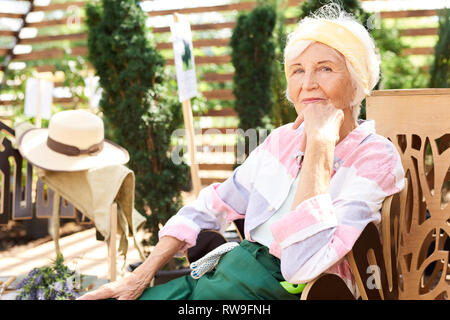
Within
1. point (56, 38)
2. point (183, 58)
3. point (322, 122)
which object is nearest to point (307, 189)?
point (322, 122)

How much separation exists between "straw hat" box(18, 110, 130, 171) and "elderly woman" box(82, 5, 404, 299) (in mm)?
1062

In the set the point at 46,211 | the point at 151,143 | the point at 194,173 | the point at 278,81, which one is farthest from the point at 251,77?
the point at 46,211

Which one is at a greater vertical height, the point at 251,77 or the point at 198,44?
the point at 198,44

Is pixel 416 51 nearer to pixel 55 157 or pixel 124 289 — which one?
pixel 55 157

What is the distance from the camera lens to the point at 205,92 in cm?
618

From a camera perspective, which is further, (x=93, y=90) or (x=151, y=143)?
(x=93, y=90)

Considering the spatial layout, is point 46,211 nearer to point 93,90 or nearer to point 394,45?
point 93,90

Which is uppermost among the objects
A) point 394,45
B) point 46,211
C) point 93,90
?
point 394,45

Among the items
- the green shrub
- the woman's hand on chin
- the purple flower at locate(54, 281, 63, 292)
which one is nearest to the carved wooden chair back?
the woman's hand on chin

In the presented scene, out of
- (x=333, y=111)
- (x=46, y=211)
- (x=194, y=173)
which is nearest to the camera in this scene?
(x=333, y=111)

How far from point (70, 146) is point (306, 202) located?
1692 mm

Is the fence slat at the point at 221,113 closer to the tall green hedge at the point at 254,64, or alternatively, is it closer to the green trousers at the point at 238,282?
the tall green hedge at the point at 254,64

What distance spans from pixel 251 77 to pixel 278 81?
0.35 meters

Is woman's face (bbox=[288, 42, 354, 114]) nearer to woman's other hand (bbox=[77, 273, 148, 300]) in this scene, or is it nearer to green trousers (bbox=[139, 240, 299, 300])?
green trousers (bbox=[139, 240, 299, 300])
